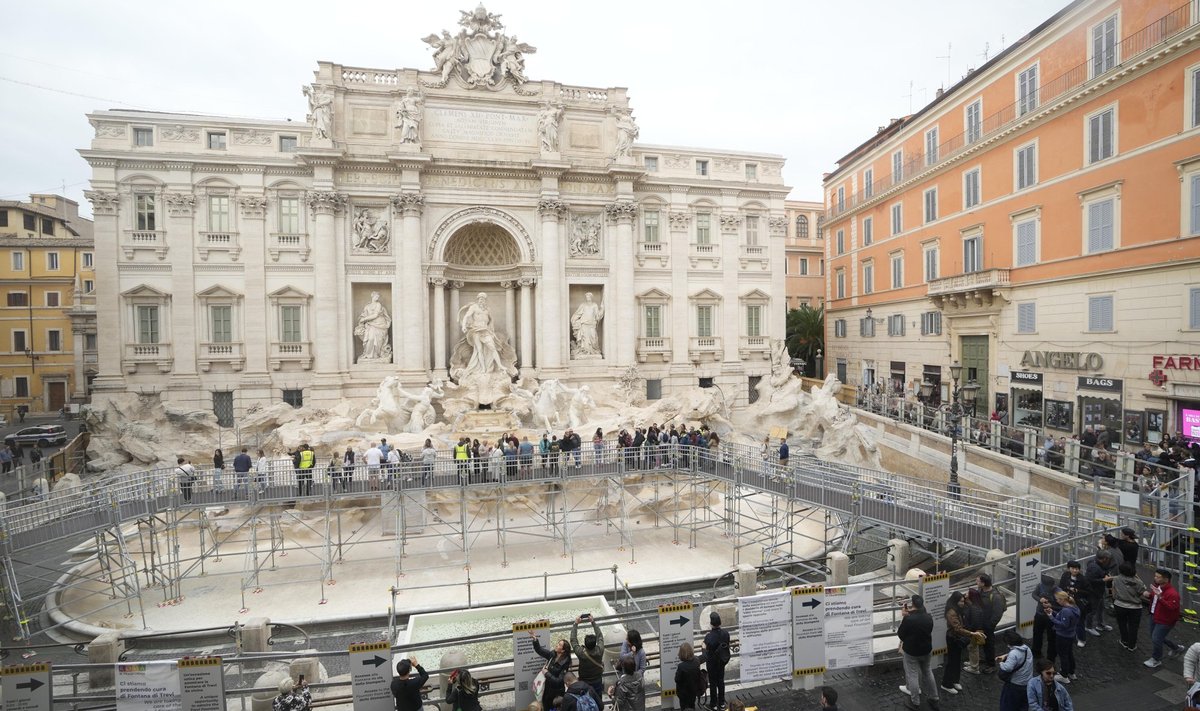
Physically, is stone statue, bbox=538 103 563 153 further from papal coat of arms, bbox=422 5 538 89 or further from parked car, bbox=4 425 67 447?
parked car, bbox=4 425 67 447

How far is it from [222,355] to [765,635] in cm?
2798

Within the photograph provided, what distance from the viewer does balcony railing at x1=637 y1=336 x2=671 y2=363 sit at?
31.4 meters

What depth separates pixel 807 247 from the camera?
47312 millimetres

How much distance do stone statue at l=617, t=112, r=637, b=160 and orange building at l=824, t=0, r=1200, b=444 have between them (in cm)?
1497

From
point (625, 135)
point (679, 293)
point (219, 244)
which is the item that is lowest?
point (679, 293)

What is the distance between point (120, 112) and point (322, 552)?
2267 centimetres

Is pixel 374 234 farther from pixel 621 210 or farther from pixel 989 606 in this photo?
pixel 989 606

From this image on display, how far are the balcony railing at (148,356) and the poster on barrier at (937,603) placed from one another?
101 feet

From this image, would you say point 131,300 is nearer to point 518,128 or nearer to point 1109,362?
point 518,128

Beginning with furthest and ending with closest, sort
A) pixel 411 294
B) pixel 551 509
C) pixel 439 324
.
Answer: pixel 439 324 < pixel 411 294 < pixel 551 509

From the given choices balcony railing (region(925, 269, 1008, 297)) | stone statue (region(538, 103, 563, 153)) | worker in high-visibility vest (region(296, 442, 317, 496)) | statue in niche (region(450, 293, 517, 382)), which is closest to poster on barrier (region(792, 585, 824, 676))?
worker in high-visibility vest (region(296, 442, 317, 496))

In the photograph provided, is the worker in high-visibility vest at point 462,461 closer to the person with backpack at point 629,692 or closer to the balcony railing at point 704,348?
the person with backpack at point 629,692

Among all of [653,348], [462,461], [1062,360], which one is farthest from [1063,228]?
[462,461]

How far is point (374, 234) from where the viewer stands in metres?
28.0
